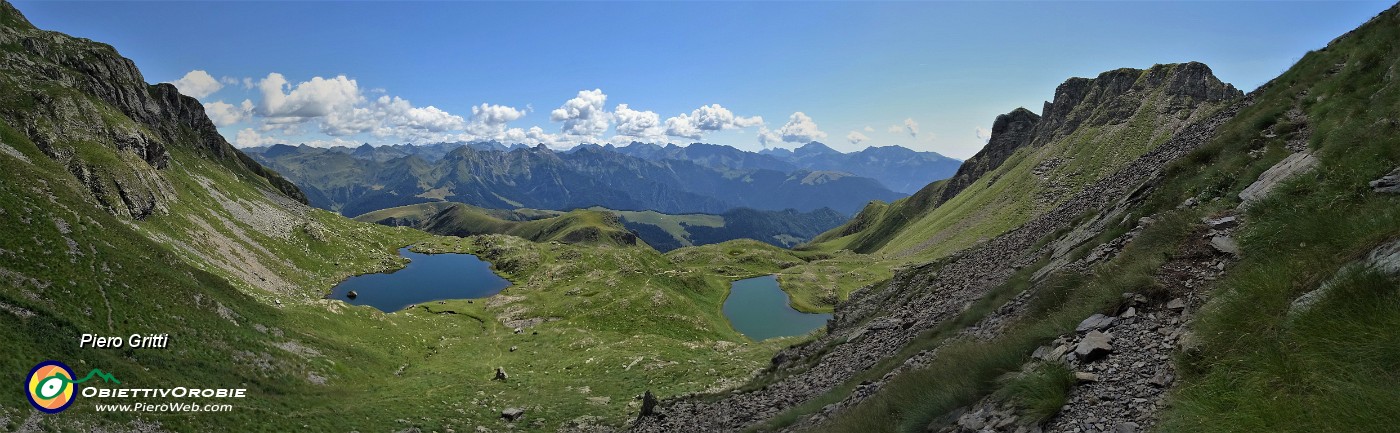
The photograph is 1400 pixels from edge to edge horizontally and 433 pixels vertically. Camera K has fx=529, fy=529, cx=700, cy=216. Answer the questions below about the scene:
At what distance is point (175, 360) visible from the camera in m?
36.5

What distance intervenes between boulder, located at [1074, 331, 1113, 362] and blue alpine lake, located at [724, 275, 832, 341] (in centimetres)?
8447

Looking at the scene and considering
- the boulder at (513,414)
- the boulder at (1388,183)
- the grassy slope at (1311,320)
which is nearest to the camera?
the grassy slope at (1311,320)

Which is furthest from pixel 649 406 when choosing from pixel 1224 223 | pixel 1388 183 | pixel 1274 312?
pixel 1388 183

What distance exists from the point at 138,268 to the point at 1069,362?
62.3 meters

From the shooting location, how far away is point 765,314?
113 m

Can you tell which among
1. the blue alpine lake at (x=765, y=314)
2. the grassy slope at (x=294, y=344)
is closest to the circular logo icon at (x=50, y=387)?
the grassy slope at (x=294, y=344)

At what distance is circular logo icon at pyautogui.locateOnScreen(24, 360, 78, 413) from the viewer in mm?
26844

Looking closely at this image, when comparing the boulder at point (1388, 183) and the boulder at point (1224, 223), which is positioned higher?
the boulder at point (1388, 183)

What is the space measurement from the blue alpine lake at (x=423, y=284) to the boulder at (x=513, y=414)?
73.4 m

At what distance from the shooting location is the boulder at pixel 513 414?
134 ft

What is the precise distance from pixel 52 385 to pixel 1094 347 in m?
46.5

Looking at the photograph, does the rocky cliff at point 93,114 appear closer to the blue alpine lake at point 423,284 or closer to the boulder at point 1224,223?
the blue alpine lake at point 423,284

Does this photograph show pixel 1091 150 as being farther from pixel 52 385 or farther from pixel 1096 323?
pixel 52 385

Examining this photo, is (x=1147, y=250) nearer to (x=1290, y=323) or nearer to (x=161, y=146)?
(x=1290, y=323)
